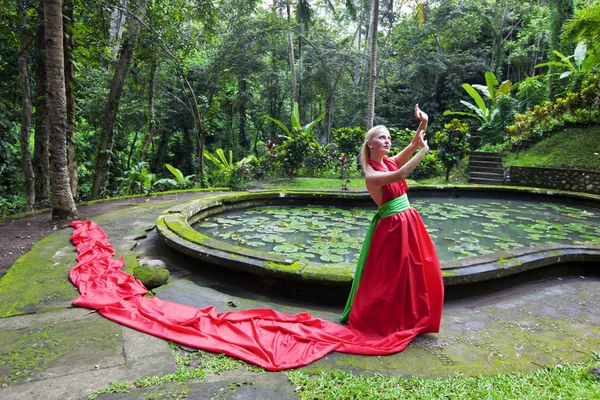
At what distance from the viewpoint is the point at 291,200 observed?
7324 millimetres

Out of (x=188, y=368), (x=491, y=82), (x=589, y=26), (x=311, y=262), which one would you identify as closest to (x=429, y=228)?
A: (x=311, y=262)

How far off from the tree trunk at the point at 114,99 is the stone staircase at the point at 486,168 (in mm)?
9615

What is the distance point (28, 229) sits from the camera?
16.0 ft

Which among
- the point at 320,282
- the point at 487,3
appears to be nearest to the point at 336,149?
the point at 320,282

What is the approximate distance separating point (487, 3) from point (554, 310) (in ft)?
69.5

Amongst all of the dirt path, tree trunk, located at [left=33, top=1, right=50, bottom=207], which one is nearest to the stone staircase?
the dirt path

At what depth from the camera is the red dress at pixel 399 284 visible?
234 centimetres

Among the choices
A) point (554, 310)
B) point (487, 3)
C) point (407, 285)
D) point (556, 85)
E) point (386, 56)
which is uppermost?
point (487, 3)

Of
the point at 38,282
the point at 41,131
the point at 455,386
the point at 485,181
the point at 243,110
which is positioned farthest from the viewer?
the point at 243,110

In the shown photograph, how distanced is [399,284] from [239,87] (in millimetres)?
15008

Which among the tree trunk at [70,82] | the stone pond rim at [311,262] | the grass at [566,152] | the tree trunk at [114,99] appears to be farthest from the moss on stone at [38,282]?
the grass at [566,152]

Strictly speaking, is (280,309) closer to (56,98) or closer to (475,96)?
(56,98)

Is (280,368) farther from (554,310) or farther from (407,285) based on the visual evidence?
(554,310)

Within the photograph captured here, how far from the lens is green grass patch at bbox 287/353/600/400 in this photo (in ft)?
5.75
